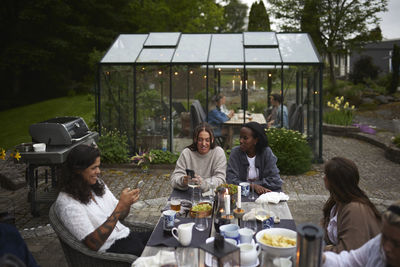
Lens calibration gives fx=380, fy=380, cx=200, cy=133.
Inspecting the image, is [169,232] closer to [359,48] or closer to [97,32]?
[97,32]

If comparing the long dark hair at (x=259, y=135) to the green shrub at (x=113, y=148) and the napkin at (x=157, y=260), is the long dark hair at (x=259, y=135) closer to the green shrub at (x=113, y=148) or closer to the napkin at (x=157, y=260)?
the napkin at (x=157, y=260)

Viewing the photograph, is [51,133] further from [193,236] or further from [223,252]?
[223,252]

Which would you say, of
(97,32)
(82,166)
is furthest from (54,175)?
(97,32)

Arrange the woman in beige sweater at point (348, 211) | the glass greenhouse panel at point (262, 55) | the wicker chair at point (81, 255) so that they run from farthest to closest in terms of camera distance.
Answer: the glass greenhouse panel at point (262, 55) < the wicker chair at point (81, 255) < the woman in beige sweater at point (348, 211)

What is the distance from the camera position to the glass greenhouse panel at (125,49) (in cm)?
894

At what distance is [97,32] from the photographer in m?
21.6

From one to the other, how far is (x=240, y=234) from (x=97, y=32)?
21.0m

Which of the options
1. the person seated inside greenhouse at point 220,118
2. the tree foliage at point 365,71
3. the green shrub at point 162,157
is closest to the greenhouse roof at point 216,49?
the person seated inside greenhouse at point 220,118

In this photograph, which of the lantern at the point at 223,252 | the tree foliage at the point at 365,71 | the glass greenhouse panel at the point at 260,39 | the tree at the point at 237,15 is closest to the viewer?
the lantern at the point at 223,252

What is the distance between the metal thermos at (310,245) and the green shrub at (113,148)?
23.1 feet

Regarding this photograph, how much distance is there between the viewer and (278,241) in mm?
2488

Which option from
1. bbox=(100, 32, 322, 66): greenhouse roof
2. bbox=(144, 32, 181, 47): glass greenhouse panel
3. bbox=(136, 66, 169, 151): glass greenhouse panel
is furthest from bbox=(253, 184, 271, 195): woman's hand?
bbox=(144, 32, 181, 47): glass greenhouse panel

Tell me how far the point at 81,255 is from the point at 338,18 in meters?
22.3

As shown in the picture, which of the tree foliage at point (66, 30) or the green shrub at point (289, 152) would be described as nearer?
the green shrub at point (289, 152)
